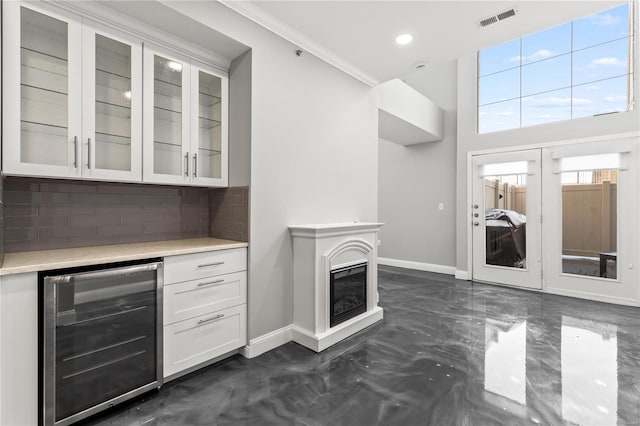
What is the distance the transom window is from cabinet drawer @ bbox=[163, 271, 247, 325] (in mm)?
4714

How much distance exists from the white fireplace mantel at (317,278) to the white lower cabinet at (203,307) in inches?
20.5

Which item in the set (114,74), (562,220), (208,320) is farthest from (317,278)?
(562,220)

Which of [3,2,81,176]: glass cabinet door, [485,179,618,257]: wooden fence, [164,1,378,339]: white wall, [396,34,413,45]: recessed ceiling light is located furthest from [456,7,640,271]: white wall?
[3,2,81,176]: glass cabinet door

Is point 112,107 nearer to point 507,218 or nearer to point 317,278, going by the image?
point 317,278

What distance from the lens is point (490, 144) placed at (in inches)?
189

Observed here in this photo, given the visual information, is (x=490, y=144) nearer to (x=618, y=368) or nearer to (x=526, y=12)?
(x=526, y=12)

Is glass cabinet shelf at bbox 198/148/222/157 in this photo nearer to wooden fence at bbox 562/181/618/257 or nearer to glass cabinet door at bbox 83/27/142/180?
glass cabinet door at bbox 83/27/142/180

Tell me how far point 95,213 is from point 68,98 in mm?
836

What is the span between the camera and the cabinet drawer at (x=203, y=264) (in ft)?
6.64

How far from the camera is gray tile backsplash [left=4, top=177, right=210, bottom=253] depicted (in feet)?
6.37

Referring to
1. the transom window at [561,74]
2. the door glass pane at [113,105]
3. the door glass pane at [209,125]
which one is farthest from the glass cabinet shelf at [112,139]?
the transom window at [561,74]

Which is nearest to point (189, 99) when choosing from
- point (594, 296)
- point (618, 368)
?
point (618, 368)

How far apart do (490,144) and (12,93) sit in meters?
5.54

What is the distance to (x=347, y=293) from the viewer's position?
2969 millimetres
